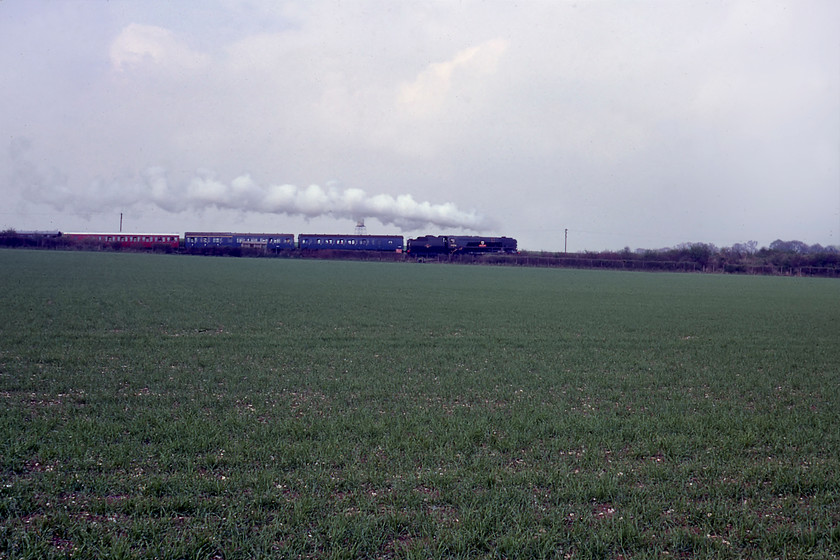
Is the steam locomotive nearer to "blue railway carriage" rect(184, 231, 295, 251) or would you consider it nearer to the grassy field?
"blue railway carriage" rect(184, 231, 295, 251)

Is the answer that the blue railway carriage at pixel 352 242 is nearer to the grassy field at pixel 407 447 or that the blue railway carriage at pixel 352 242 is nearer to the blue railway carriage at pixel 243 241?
the blue railway carriage at pixel 243 241

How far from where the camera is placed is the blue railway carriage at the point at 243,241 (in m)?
99.6

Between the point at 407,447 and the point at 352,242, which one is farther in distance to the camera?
the point at 352,242

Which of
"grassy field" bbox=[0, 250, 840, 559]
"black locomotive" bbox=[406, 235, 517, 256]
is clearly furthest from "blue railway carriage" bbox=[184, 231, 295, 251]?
"grassy field" bbox=[0, 250, 840, 559]

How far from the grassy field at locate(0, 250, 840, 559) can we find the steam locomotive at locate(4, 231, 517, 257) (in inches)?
3229

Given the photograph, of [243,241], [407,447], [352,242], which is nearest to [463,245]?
[352,242]

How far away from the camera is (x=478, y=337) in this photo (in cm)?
1744

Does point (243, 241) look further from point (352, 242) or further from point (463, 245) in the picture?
point (463, 245)

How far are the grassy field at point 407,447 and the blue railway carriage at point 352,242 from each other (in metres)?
83.6

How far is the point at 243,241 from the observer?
101 meters

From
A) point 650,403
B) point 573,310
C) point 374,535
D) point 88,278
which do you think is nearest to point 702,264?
point 573,310

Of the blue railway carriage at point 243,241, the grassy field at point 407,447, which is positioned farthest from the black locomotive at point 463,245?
the grassy field at point 407,447

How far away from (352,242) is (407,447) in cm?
9457

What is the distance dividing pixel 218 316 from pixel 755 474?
57.6 ft
